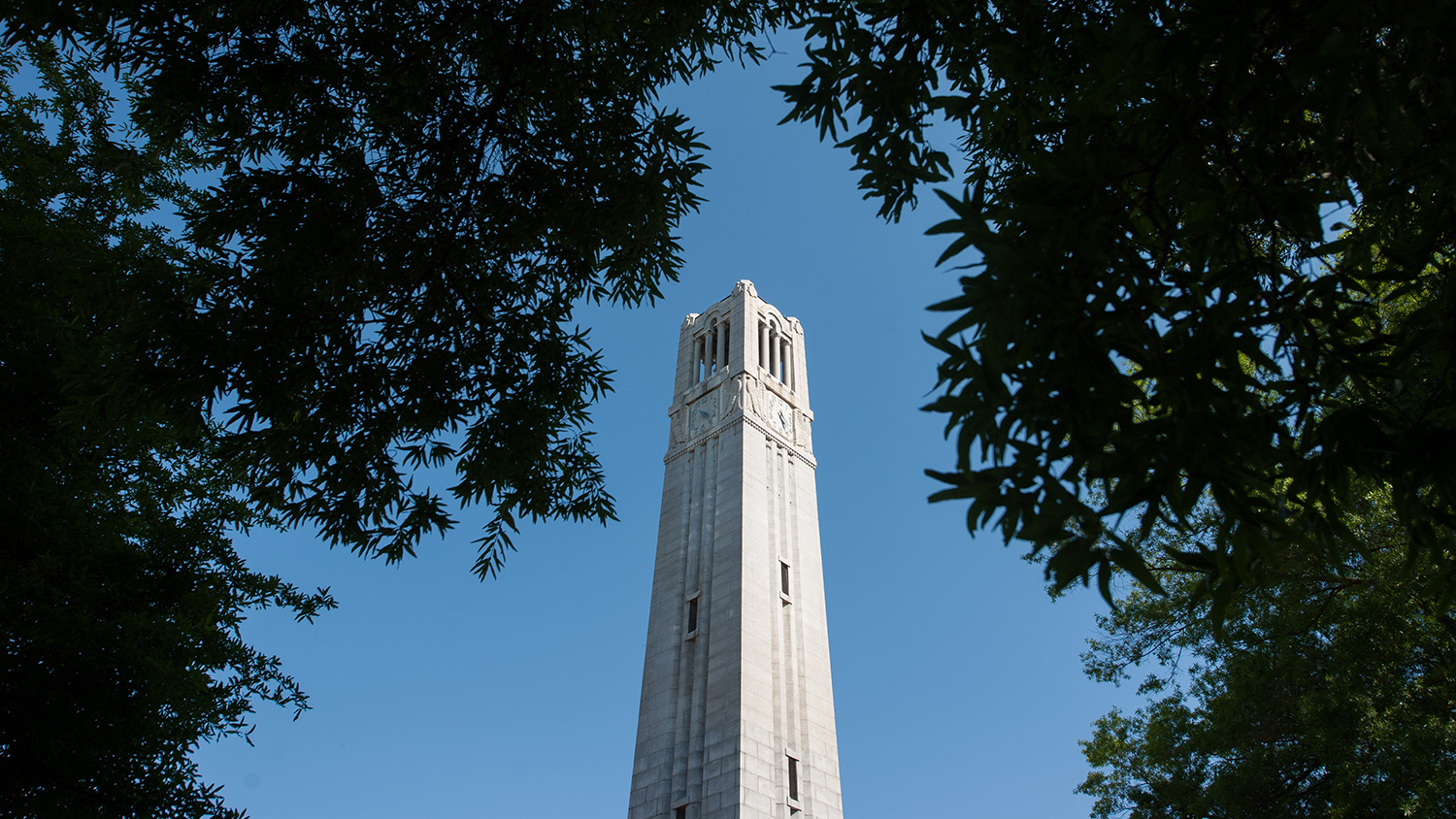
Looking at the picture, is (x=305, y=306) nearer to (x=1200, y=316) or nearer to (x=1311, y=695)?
(x=1200, y=316)

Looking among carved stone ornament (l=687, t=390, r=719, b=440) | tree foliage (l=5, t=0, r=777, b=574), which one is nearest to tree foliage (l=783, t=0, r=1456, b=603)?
tree foliage (l=5, t=0, r=777, b=574)

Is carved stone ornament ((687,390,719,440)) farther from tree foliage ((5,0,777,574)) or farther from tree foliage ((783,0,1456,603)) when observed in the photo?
tree foliage ((783,0,1456,603))

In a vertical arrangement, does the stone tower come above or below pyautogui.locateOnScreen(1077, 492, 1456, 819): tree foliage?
above

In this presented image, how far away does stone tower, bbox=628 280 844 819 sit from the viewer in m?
24.4

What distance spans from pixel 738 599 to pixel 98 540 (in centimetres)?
2028

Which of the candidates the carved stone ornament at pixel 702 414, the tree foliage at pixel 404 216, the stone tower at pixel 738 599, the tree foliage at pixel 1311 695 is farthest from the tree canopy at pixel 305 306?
the carved stone ornament at pixel 702 414

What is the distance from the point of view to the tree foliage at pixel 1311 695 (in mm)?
12086

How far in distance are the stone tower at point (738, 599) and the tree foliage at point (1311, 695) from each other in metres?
9.96

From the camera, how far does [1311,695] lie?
13.3 metres

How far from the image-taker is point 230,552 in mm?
9812

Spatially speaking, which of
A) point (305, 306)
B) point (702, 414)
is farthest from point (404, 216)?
point (702, 414)

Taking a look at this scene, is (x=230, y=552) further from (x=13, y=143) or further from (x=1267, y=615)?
(x=1267, y=615)

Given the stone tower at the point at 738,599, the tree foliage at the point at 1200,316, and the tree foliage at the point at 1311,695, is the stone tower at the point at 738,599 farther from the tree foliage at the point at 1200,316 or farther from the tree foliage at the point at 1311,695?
the tree foliage at the point at 1200,316

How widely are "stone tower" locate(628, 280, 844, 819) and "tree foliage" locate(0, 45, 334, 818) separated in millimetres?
16858
